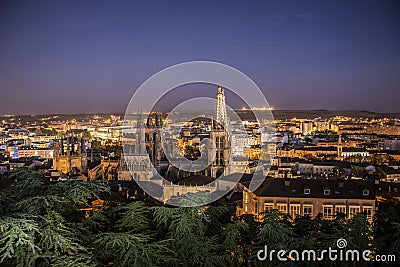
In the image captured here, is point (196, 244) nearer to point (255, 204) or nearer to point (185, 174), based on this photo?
point (255, 204)

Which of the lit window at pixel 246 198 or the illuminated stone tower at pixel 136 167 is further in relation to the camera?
the illuminated stone tower at pixel 136 167

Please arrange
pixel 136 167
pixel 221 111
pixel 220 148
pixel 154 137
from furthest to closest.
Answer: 1. pixel 154 137
2. pixel 221 111
3. pixel 136 167
4. pixel 220 148

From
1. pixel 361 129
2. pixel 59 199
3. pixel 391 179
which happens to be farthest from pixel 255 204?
pixel 361 129

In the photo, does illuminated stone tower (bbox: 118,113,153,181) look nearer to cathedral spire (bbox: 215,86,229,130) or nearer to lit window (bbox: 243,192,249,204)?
cathedral spire (bbox: 215,86,229,130)

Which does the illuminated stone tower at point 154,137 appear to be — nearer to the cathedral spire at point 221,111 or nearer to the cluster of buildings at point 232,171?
the cluster of buildings at point 232,171

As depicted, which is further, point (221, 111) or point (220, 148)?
point (221, 111)

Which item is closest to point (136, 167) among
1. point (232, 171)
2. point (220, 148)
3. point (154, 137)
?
point (154, 137)

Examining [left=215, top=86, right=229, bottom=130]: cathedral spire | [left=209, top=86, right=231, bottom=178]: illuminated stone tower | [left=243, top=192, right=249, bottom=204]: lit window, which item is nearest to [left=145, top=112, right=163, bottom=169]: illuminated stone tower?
[left=215, top=86, right=229, bottom=130]: cathedral spire

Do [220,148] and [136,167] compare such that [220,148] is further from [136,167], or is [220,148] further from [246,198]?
[246,198]

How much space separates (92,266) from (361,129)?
103 m

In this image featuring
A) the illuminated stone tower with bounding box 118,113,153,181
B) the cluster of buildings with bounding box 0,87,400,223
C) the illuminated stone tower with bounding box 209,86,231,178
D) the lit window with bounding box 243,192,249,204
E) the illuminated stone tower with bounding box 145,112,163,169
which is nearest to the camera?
the cluster of buildings with bounding box 0,87,400,223

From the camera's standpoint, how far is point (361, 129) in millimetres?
100562

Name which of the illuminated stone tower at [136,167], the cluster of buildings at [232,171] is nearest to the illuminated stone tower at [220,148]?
the cluster of buildings at [232,171]

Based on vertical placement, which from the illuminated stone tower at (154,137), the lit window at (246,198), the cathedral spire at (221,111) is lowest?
the lit window at (246,198)
